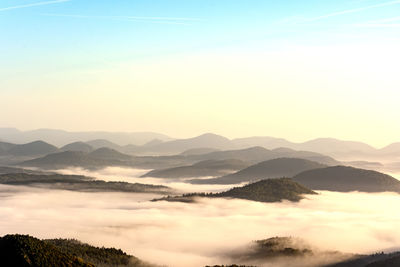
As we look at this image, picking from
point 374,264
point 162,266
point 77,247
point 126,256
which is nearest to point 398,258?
point 374,264

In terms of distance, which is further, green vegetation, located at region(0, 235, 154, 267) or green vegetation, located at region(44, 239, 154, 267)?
green vegetation, located at region(44, 239, 154, 267)

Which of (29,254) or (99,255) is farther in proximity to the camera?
(99,255)

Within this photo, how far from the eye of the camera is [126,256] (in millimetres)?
186375

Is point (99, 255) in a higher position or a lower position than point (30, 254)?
lower

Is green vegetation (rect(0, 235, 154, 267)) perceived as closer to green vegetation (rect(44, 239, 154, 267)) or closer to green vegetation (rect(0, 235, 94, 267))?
green vegetation (rect(0, 235, 94, 267))

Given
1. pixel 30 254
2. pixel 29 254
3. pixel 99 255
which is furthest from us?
pixel 99 255

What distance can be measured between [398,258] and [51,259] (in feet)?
366

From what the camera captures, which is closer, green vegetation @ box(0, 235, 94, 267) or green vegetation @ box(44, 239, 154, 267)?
green vegetation @ box(0, 235, 94, 267)

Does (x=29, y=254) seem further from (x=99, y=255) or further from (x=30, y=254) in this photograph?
(x=99, y=255)

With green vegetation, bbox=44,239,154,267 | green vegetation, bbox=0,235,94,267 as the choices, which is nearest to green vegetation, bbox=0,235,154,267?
green vegetation, bbox=0,235,94,267

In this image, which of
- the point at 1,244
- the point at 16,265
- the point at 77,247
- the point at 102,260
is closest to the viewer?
the point at 16,265

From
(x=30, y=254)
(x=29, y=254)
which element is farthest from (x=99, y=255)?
(x=29, y=254)

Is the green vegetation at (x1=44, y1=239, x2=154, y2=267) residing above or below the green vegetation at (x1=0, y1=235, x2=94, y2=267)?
below

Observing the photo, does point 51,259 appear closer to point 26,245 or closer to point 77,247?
point 26,245
